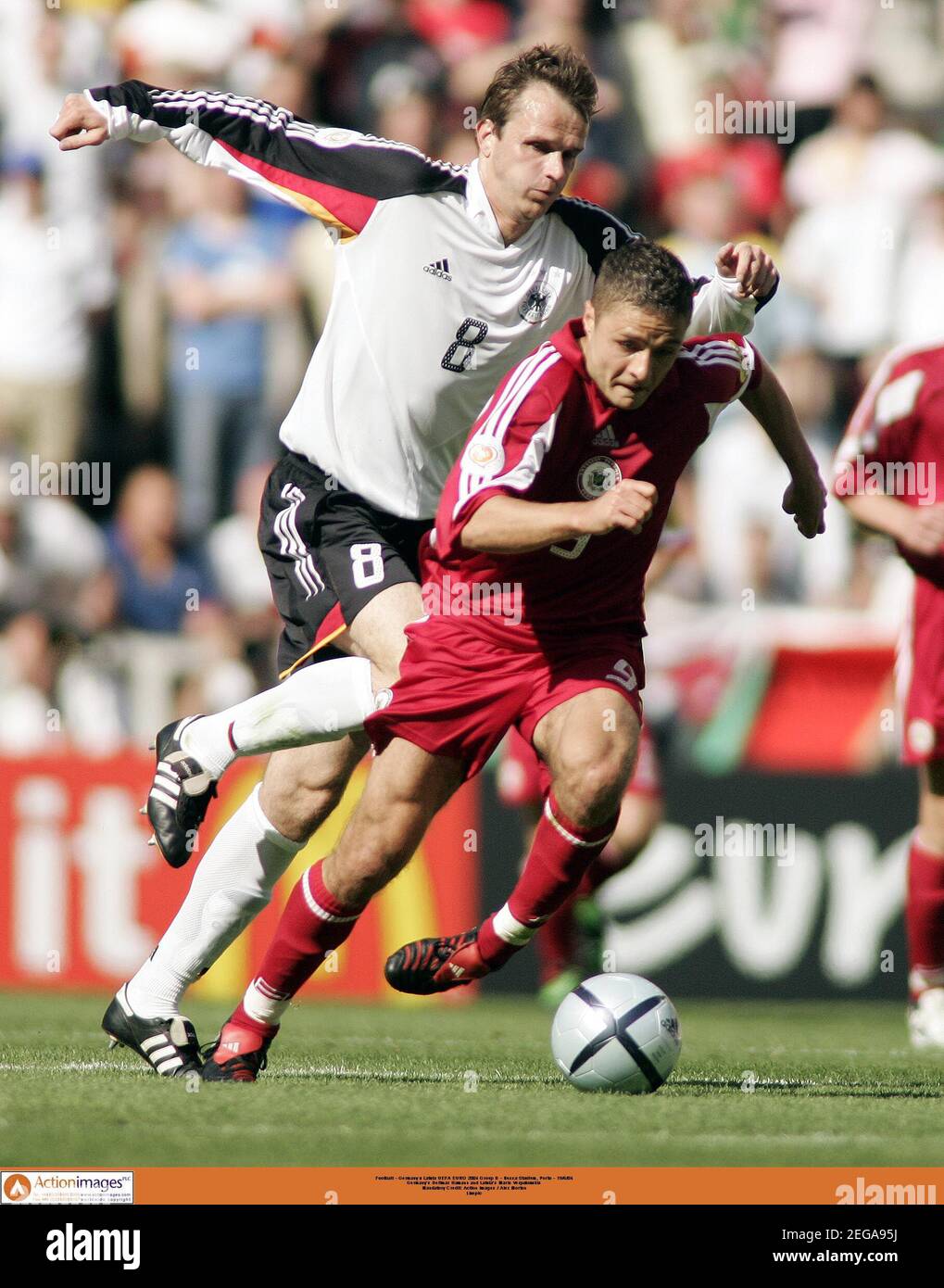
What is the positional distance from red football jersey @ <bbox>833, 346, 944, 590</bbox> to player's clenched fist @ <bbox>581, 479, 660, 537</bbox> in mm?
2579

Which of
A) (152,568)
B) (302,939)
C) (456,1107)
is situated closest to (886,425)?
(302,939)

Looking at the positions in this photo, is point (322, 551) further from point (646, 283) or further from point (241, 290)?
point (241, 290)

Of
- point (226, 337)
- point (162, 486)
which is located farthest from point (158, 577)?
point (226, 337)

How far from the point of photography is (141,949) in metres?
9.57

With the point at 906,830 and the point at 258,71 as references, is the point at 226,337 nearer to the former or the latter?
the point at 258,71

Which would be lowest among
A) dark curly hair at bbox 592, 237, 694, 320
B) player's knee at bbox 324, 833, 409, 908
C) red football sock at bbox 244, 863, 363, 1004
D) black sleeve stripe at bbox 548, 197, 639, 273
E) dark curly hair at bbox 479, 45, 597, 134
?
red football sock at bbox 244, 863, 363, 1004

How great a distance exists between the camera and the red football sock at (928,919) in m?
7.31

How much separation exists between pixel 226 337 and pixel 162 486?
961 millimetres

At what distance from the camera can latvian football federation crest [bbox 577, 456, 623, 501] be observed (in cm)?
554

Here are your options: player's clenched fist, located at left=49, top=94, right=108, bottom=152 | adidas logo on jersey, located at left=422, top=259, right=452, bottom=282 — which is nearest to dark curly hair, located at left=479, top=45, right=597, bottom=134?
adidas logo on jersey, located at left=422, top=259, right=452, bottom=282

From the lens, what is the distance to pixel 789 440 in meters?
5.96

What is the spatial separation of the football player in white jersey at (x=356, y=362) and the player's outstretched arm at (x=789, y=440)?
25 centimetres

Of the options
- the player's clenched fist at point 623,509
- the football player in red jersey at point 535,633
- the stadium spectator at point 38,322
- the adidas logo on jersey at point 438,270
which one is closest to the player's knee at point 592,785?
the football player in red jersey at point 535,633

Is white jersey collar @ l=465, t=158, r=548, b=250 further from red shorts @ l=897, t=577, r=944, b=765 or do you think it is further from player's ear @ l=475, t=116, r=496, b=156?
red shorts @ l=897, t=577, r=944, b=765
